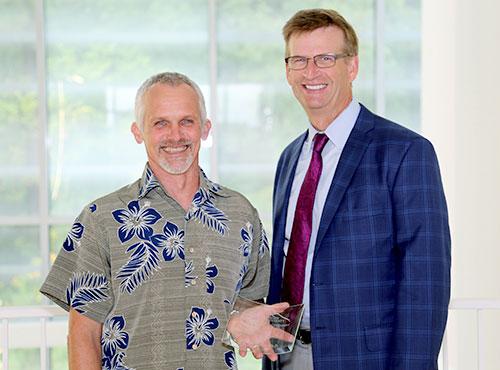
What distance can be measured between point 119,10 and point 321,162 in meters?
3.84

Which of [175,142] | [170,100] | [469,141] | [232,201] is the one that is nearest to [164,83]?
[170,100]

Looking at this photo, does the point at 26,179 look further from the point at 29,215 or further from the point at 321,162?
the point at 321,162

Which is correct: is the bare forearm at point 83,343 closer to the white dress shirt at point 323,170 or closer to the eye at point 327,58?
the white dress shirt at point 323,170

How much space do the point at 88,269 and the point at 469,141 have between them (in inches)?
127

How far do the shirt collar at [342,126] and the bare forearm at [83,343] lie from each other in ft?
2.76

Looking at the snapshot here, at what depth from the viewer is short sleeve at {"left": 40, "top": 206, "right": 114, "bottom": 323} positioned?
2.09m

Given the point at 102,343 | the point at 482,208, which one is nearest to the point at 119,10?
the point at 482,208

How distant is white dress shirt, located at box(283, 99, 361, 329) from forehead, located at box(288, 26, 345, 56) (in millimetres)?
184

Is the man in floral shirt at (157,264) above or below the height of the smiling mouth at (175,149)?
below

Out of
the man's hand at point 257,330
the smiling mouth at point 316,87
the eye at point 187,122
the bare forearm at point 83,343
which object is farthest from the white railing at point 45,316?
the smiling mouth at point 316,87

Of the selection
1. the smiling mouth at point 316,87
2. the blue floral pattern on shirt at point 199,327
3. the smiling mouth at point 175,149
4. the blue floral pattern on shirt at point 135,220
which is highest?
the smiling mouth at point 316,87

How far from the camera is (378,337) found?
2.28 meters

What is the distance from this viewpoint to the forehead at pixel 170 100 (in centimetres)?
214

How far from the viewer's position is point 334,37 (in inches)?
95.2
